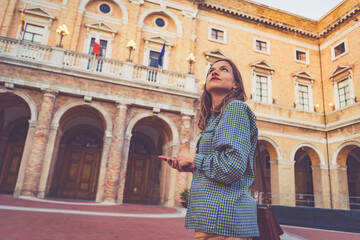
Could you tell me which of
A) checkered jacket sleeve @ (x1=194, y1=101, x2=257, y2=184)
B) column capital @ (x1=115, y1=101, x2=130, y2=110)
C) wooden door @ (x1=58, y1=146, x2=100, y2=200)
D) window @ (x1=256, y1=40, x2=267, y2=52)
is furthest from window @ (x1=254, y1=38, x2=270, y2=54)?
checkered jacket sleeve @ (x1=194, y1=101, x2=257, y2=184)

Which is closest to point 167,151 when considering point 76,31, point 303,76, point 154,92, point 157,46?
point 154,92

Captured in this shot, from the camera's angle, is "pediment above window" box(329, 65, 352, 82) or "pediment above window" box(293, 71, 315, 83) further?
"pediment above window" box(293, 71, 315, 83)

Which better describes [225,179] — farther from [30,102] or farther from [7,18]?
[7,18]

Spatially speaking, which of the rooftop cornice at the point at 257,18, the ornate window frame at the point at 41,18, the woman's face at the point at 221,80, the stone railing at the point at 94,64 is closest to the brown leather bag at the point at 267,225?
the woman's face at the point at 221,80

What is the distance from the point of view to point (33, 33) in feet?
51.5

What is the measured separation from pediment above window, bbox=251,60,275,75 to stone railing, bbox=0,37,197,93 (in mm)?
6582

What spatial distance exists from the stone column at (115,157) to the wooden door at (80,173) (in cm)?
480

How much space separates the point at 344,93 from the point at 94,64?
Result: 17.7 metres

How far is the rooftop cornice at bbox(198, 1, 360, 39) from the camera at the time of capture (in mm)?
19156

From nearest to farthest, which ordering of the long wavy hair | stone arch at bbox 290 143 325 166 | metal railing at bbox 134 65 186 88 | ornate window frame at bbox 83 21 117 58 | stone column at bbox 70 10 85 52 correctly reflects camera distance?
the long wavy hair
metal railing at bbox 134 65 186 88
stone column at bbox 70 10 85 52
ornate window frame at bbox 83 21 117 58
stone arch at bbox 290 143 325 166

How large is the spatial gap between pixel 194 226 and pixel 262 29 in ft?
71.9

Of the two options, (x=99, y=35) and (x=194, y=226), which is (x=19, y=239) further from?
(x=99, y=35)

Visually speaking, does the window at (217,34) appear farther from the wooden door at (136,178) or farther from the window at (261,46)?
the wooden door at (136,178)

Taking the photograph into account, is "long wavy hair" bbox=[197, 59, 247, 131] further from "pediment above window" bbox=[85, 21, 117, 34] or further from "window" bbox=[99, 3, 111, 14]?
"window" bbox=[99, 3, 111, 14]
